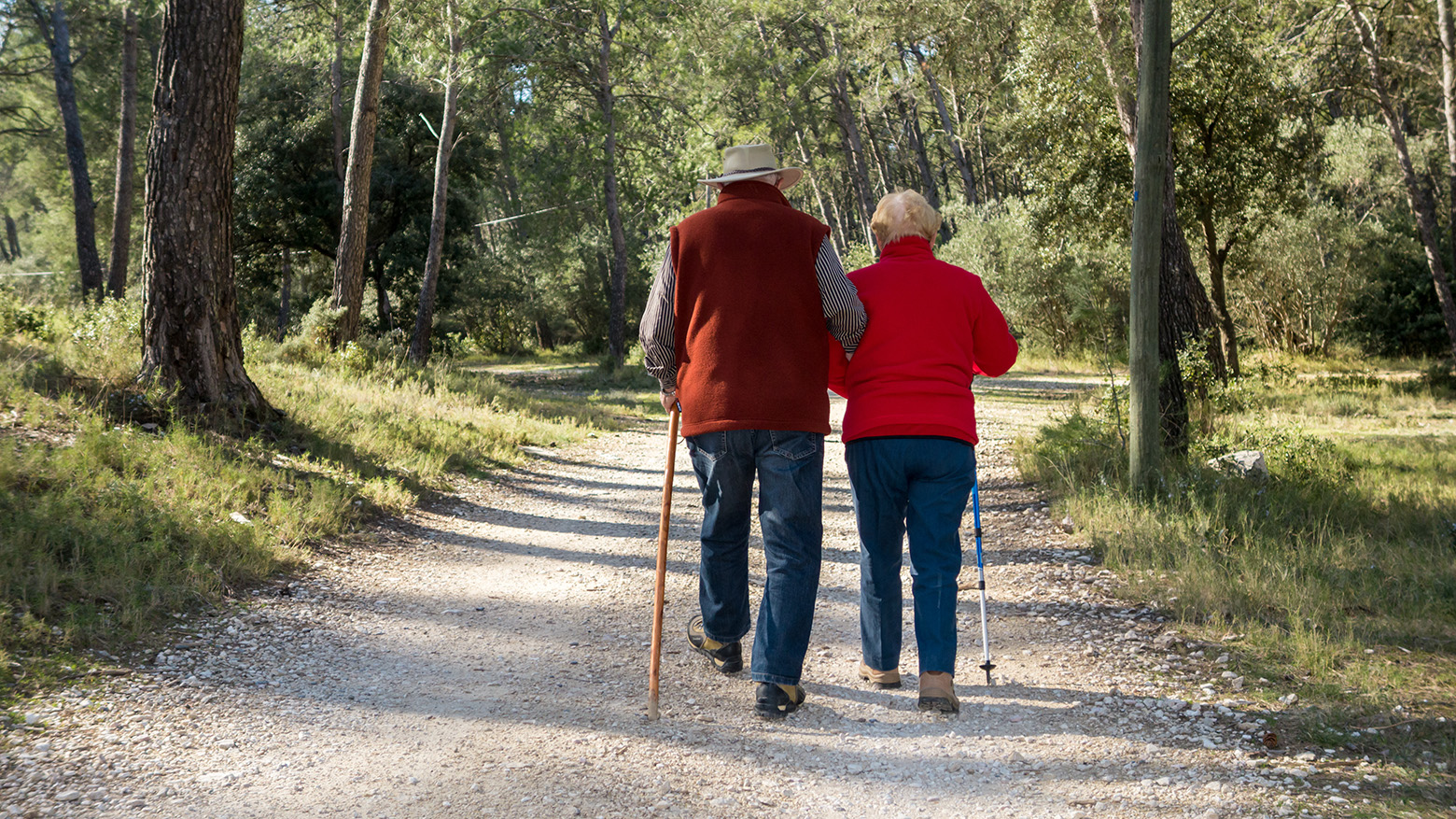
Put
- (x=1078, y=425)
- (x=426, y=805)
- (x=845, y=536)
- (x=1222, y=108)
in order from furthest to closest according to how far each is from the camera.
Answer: (x=1222, y=108)
(x=1078, y=425)
(x=845, y=536)
(x=426, y=805)

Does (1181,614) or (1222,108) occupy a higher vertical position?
(1222,108)

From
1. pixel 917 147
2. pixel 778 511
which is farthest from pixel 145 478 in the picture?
pixel 917 147

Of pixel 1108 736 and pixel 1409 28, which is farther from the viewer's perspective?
pixel 1409 28

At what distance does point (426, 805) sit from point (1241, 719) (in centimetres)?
310

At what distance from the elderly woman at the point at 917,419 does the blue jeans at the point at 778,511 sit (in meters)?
0.22

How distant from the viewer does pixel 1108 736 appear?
3766 millimetres

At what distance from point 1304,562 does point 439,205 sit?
17.0m

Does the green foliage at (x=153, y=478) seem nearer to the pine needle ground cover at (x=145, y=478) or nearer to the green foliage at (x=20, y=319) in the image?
the pine needle ground cover at (x=145, y=478)

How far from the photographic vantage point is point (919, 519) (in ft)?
13.2

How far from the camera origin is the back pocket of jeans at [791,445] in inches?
157

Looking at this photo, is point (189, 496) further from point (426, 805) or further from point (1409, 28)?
point (1409, 28)

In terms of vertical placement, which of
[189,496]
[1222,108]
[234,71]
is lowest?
[189,496]

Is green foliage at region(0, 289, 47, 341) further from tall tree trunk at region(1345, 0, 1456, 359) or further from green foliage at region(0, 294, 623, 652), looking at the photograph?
tall tree trunk at region(1345, 0, 1456, 359)

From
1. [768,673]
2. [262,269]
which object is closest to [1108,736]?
[768,673]
